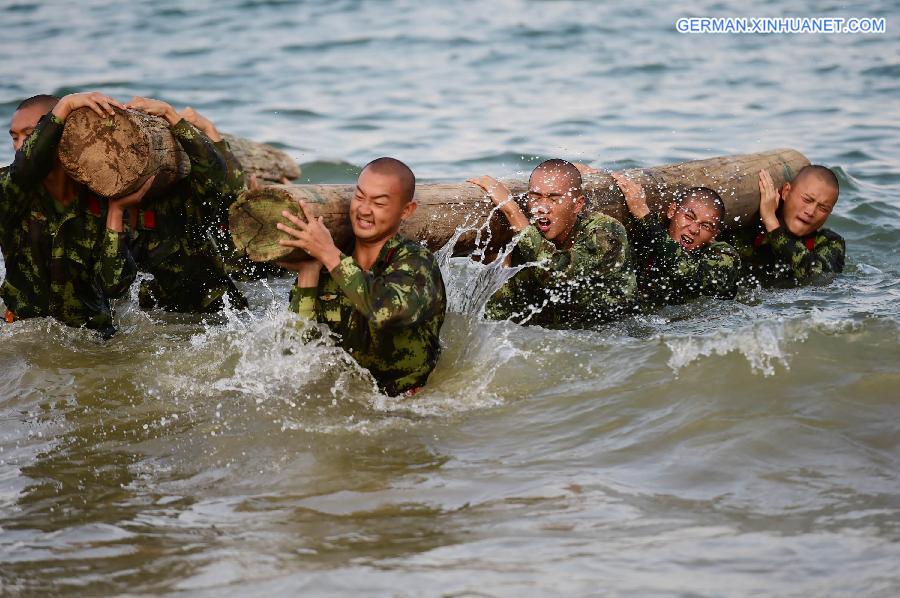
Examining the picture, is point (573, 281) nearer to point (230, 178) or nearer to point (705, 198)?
point (705, 198)

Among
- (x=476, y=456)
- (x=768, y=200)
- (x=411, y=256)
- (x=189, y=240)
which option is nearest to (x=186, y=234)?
(x=189, y=240)

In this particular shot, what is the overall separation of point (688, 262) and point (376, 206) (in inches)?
118

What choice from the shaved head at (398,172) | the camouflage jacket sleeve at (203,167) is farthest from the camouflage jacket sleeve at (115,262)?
the shaved head at (398,172)

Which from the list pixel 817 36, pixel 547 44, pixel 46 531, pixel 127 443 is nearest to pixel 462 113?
pixel 547 44

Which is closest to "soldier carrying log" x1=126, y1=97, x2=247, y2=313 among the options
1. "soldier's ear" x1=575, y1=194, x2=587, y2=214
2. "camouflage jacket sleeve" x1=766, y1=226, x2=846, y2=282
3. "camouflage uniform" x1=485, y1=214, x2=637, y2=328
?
"camouflage uniform" x1=485, y1=214, x2=637, y2=328

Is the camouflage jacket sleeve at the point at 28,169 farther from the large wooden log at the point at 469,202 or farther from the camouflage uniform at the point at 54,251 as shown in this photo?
the large wooden log at the point at 469,202

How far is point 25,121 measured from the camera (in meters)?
6.63

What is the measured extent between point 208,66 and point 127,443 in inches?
536

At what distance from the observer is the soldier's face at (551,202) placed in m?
7.10

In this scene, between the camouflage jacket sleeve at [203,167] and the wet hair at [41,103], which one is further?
the wet hair at [41,103]

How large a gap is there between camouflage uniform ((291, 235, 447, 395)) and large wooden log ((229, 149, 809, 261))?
0.36 meters

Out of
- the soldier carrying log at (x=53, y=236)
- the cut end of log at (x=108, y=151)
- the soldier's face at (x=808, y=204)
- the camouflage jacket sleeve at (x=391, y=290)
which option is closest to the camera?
the camouflage jacket sleeve at (x=391, y=290)

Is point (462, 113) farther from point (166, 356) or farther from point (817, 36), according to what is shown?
point (166, 356)

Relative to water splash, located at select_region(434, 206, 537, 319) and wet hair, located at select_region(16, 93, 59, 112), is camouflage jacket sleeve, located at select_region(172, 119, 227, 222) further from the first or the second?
water splash, located at select_region(434, 206, 537, 319)
